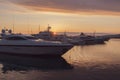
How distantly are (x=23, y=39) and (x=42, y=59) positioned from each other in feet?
10.8

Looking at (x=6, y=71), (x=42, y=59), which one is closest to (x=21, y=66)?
(x=6, y=71)

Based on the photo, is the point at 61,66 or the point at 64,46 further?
the point at 64,46

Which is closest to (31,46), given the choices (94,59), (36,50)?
(36,50)

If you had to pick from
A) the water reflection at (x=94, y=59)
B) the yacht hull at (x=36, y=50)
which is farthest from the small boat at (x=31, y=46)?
the water reflection at (x=94, y=59)

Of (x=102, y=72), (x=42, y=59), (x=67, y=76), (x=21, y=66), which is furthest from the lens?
(x=42, y=59)

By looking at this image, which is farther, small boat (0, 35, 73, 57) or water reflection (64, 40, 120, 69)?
small boat (0, 35, 73, 57)

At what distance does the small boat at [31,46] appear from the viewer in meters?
33.8

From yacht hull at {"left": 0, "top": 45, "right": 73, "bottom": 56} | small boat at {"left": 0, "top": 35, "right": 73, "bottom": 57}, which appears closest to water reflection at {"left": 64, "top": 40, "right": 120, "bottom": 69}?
yacht hull at {"left": 0, "top": 45, "right": 73, "bottom": 56}

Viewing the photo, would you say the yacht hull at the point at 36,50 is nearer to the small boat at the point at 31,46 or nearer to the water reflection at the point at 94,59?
the small boat at the point at 31,46

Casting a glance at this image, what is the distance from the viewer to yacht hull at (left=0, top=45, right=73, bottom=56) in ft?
111

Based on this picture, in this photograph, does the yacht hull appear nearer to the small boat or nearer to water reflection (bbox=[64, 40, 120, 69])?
the small boat

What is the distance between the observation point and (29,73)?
23812mm

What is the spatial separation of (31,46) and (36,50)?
75 centimetres

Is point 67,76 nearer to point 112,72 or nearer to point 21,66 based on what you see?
point 112,72
